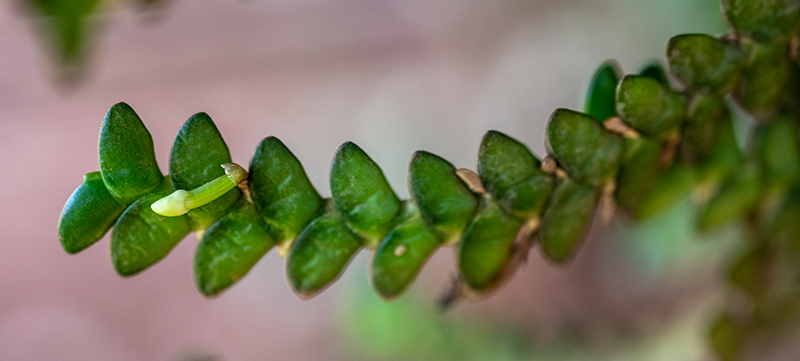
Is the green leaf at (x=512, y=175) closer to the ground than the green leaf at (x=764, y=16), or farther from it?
closer to the ground

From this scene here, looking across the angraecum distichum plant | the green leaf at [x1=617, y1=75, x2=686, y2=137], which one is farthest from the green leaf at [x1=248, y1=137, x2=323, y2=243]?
the green leaf at [x1=617, y1=75, x2=686, y2=137]

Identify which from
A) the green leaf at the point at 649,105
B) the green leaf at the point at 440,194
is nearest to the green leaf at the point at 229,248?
the green leaf at the point at 440,194

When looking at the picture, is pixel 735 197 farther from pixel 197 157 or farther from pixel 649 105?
pixel 197 157

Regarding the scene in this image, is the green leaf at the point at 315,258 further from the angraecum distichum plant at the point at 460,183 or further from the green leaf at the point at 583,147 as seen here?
the green leaf at the point at 583,147

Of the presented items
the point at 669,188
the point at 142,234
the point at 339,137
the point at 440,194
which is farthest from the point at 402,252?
the point at 339,137

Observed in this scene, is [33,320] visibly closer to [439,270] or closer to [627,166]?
[439,270]

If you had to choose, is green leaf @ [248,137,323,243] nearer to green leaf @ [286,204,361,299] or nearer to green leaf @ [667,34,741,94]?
green leaf @ [286,204,361,299]
